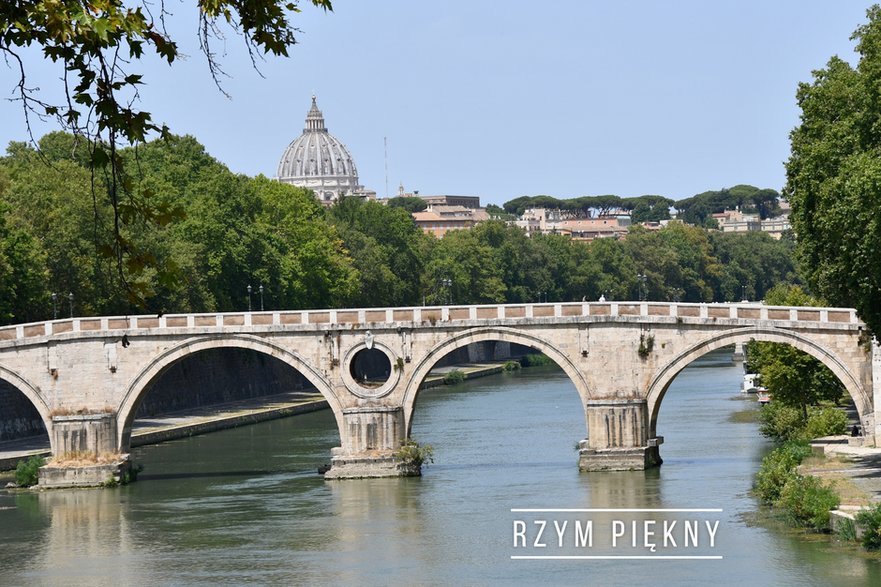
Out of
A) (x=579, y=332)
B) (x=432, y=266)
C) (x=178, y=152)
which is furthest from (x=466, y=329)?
(x=432, y=266)

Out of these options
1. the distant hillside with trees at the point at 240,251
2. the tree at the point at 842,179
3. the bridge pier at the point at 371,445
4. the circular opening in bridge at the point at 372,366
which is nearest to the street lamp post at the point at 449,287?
the distant hillside with trees at the point at 240,251

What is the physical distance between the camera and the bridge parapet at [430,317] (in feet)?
158

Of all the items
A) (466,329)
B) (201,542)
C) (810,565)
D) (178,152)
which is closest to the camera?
(810,565)

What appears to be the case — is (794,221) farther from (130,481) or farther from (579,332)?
(130,481)

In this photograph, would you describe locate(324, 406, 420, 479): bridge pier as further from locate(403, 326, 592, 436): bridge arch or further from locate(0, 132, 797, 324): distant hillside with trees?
locate(0, 132, 797, 324): distant hillside with trees

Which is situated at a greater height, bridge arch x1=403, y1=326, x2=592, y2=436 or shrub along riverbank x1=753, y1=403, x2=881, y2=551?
bridge arch x1=403, y1=326, x2=592, y2=436

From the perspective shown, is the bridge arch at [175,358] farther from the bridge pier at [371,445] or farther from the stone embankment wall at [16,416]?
the stone embankment wall at [16,416]

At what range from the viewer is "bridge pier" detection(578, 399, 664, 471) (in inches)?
1890

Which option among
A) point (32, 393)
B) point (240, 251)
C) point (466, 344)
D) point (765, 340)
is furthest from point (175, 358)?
point (240, 251)

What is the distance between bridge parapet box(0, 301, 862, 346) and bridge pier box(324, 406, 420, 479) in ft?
8.65

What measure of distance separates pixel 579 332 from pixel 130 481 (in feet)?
46.9

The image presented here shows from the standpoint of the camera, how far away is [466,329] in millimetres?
50000

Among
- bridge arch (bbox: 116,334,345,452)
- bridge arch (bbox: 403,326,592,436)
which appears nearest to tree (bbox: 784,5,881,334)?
bridge arch (bbox: 403,326,592,436)

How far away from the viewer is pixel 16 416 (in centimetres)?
5872
